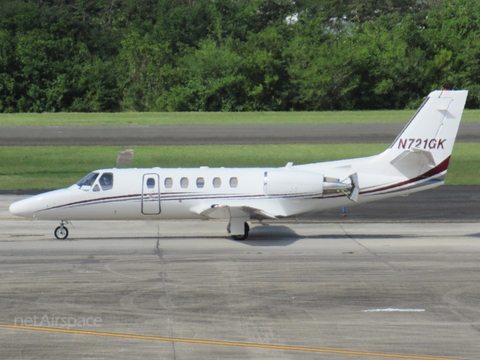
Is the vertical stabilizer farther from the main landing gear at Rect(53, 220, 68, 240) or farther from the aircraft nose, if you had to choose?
the aircraft nose

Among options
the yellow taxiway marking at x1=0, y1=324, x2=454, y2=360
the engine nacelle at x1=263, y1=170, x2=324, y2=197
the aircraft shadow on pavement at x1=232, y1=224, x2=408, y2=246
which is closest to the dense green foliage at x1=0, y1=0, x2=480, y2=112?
the aircraft shadow on pavement at x1=232, y1=224, x2=408, y2=246

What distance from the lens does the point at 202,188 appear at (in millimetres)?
21906

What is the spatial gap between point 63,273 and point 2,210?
419 inches

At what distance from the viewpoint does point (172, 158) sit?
41375 millimetres

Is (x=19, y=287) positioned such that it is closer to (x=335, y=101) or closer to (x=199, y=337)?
(x=199, y=337)

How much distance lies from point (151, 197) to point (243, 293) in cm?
686

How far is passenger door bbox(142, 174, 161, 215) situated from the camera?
21859mm

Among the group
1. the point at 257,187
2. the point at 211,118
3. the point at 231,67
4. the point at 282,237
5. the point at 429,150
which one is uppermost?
the point at 231,67

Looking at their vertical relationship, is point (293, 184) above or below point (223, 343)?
above

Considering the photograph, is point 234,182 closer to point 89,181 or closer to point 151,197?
point 151,197

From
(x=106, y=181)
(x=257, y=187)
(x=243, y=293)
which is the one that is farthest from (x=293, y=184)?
(x=243, y=293)

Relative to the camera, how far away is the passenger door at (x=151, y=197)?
2186 centimetres

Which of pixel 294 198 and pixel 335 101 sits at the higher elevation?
pixel 335 101

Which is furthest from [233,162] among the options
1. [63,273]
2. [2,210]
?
[63,273]
